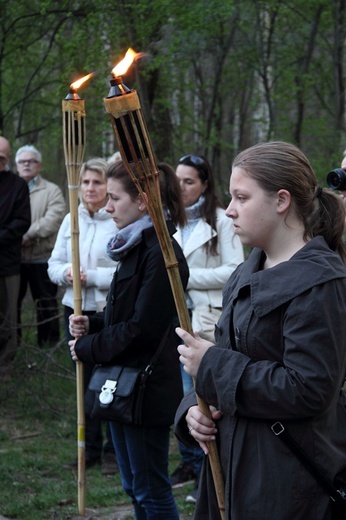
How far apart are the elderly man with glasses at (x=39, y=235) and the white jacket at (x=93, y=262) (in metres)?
2.38

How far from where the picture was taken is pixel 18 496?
17.4 ft

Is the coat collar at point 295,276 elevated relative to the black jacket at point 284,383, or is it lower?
elevated

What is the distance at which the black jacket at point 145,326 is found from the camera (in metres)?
3.75

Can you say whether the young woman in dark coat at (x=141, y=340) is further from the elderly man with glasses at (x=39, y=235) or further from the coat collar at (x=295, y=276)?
the elderly man with glasses at (x=39, y=235)

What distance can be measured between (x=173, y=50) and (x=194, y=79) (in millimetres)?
4393

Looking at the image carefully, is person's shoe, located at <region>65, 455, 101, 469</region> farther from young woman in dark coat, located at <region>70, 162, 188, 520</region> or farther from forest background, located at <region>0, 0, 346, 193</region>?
forest background, located at <region>0, 0, 346, 193</region>

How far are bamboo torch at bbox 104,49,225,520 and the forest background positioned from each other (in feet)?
17.3

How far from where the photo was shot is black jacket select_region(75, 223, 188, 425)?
12.3 feet

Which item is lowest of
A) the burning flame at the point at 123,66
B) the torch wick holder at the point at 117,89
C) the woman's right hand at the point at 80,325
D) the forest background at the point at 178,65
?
the woman's right hand at the point at 80,325

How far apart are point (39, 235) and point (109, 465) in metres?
3.23

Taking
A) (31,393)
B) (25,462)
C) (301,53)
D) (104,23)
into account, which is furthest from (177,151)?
(25,462)

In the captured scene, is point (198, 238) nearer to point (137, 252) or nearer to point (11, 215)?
point (137, 252)

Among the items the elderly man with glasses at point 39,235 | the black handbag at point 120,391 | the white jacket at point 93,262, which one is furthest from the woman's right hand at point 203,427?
the elderly man with glasses at point 39,235

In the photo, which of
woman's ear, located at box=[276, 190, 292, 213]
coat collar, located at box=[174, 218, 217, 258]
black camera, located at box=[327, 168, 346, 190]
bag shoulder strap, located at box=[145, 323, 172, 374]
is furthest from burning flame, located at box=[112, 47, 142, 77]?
coat collar, located at box=[174, 218, 217, 258]
